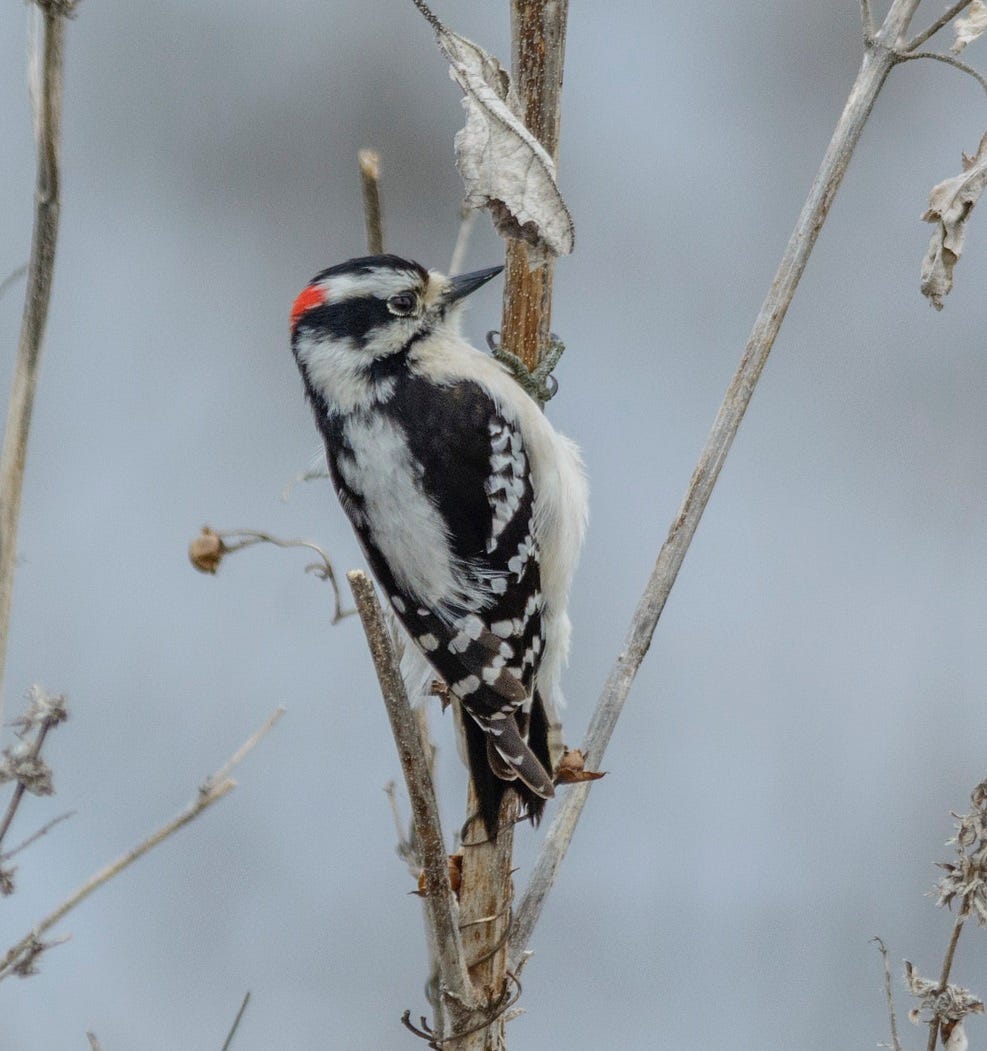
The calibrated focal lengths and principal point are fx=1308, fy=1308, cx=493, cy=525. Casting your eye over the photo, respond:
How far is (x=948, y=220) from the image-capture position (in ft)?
6.28

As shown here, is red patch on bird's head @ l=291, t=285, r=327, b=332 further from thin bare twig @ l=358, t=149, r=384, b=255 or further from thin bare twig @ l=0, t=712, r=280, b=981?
thin bare twig @ l=0, t=712, r=280, b=981

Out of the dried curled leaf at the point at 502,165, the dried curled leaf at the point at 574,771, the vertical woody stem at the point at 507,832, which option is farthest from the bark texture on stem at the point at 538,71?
the dried curled leaf at the point at 574,771

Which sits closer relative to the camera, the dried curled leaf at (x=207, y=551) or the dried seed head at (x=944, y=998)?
the dried seed head at (x=944, y=998)

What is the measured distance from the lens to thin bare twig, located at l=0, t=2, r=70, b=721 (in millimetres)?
1534

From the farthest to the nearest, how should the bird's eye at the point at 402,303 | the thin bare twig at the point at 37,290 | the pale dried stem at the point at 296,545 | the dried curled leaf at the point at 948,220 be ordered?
1. the bird's eye at the point at 402,303
2. the pale dried stem at the point at 296,545
3. the dried curled leaf at the point at 948,220
4. the thin bare twig at the point at 37,290

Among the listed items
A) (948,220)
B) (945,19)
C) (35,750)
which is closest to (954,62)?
(945,19)

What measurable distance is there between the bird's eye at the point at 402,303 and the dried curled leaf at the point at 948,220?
1.30 metres

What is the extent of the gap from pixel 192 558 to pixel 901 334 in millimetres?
2479

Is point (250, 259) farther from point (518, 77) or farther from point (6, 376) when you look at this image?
point (518, 77)

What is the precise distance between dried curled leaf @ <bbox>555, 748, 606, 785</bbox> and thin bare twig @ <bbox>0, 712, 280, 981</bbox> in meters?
0.48

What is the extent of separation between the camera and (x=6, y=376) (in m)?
3.63

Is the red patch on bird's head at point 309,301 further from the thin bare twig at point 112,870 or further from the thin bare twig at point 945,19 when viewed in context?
the thin bare twig at point 945,19

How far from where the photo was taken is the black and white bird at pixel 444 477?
2791 mm

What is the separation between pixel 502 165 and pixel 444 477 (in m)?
0.94
